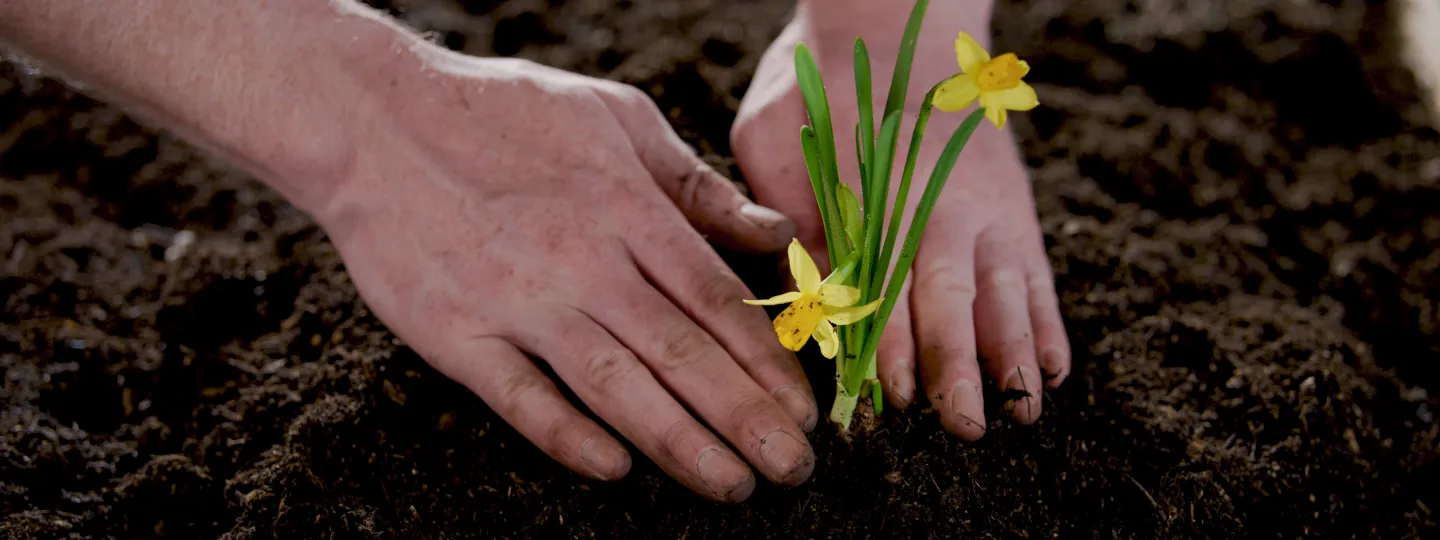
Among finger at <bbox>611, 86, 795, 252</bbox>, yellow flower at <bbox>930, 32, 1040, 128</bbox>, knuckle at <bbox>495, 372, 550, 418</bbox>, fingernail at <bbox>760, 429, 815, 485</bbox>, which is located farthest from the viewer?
finger at <bbox>611, 86, 795, 252</bbox>

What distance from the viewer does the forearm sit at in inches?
46.5

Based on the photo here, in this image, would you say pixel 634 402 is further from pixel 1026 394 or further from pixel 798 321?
pixel 1026 394

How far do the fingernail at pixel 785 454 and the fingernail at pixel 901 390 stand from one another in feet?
0.47

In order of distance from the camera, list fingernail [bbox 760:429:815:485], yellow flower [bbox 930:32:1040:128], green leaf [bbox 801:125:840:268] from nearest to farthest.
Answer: yellow flower [bbox 930:32:1040:128] → green leaf [bbox 801:125:840:268] → fingernail [bbox 760:429:815:485]

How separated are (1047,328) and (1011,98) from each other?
539 mm

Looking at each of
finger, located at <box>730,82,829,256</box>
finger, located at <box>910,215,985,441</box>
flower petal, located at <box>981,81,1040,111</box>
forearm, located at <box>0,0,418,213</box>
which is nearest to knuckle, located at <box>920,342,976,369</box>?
finger, located at <box>910,215,985,441</box>

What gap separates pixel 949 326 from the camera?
3.94 ft

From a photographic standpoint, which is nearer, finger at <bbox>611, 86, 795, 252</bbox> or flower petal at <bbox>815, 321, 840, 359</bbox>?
flower petal at <bbox>815, 321, 840, 359</bbox>

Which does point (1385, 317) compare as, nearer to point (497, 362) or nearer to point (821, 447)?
point (821, 447)

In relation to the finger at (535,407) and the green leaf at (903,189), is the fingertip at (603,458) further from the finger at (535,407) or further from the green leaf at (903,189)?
the green leaf at (903,189)

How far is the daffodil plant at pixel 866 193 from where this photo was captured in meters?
0.82

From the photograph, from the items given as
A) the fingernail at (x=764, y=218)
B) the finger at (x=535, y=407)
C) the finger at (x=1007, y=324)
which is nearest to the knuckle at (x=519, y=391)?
the finger at (x=535, y=407)

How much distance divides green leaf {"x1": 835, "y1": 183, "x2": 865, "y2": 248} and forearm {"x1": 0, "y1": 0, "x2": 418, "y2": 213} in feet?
2.14

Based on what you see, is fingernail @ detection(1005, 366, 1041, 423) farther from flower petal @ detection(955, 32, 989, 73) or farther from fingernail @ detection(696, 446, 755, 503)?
flower petal @ detection(955, 32, 989, 73)
